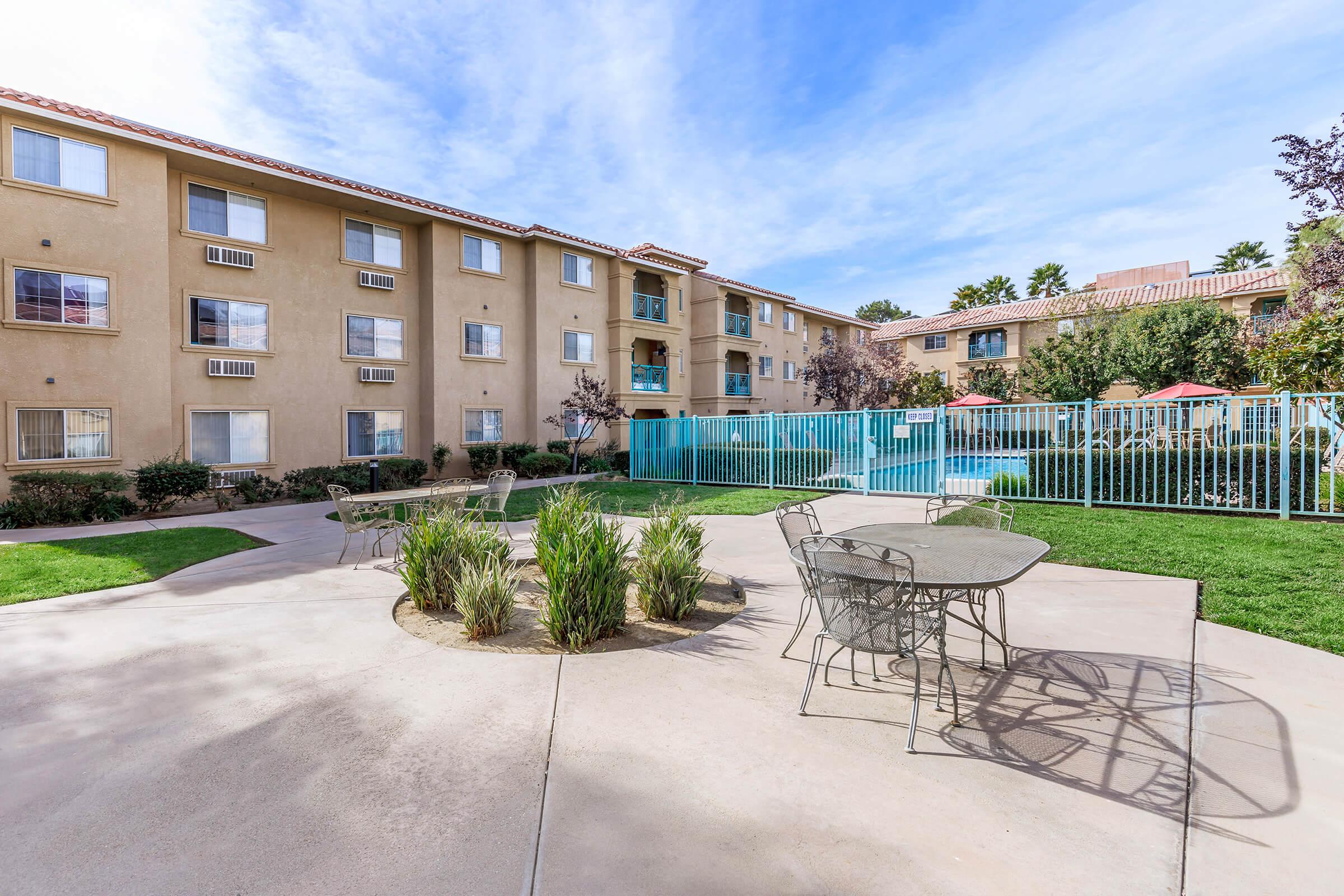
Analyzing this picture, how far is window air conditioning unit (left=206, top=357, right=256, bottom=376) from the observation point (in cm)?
1569

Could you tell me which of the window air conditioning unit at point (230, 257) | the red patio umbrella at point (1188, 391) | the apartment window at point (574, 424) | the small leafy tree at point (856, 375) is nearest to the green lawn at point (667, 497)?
the apartment window at point (574, 424)

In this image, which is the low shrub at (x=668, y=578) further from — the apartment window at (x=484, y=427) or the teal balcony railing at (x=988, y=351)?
the teal balcony railing at (x=988, y=351)

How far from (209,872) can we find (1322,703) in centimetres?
587

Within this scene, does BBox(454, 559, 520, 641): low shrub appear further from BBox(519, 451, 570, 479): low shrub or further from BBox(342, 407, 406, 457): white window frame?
BBox(519, 451, 570, 479): low shrub

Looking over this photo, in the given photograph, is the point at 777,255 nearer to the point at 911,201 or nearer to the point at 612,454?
the point at 911,201

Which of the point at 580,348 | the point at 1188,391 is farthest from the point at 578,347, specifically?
the point at 1188,391

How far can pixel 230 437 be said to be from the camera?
1614 centimetres

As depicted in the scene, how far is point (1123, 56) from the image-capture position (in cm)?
963

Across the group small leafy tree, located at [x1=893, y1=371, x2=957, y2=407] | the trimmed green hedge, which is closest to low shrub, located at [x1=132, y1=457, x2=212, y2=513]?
the trimmed green hedge

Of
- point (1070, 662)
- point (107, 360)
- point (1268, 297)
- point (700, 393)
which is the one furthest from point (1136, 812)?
point (1268, 297)

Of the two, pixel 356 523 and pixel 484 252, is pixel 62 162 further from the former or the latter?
pixel 356 523

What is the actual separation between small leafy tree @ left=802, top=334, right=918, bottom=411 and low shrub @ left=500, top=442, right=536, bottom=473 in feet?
56.7

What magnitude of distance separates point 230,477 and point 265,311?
4.52 meters

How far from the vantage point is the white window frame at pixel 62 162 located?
42.1ft
